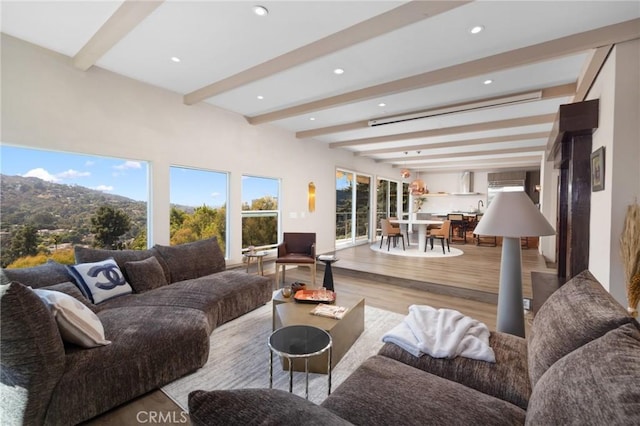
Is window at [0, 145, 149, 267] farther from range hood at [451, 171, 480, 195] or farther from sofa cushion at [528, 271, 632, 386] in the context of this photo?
range hood at [451, 171, 480, 195]

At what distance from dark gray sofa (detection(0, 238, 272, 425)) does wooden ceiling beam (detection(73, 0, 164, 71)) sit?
80.9 inches

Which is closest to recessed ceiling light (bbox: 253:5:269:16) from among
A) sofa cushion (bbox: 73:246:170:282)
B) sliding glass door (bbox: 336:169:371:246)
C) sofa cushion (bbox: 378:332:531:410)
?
sofa cushion (bbox: 378:332:531:410)

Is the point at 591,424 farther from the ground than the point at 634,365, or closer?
closer

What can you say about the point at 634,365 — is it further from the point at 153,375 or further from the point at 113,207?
the point at 113,207

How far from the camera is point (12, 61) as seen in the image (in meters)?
2.79

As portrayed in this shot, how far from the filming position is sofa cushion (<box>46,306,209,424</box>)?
67.4 inches

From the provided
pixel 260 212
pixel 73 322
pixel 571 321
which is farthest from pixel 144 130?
pixel 571 321

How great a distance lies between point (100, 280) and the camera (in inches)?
108

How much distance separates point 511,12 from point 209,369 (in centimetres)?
389

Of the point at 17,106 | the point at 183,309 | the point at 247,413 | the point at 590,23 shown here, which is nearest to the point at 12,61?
the point at 17,106

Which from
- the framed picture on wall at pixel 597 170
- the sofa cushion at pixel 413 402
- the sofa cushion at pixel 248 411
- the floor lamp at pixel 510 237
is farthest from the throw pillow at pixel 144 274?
the framed picture on wall at pixel 597 170

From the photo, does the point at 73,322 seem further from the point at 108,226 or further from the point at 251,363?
the point at 108,226

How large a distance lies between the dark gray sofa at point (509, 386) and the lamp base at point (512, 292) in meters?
Result: 0.33

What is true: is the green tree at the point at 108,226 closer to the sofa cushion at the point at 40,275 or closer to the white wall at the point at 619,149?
Result: the sofa cushion at the point at 40,275
